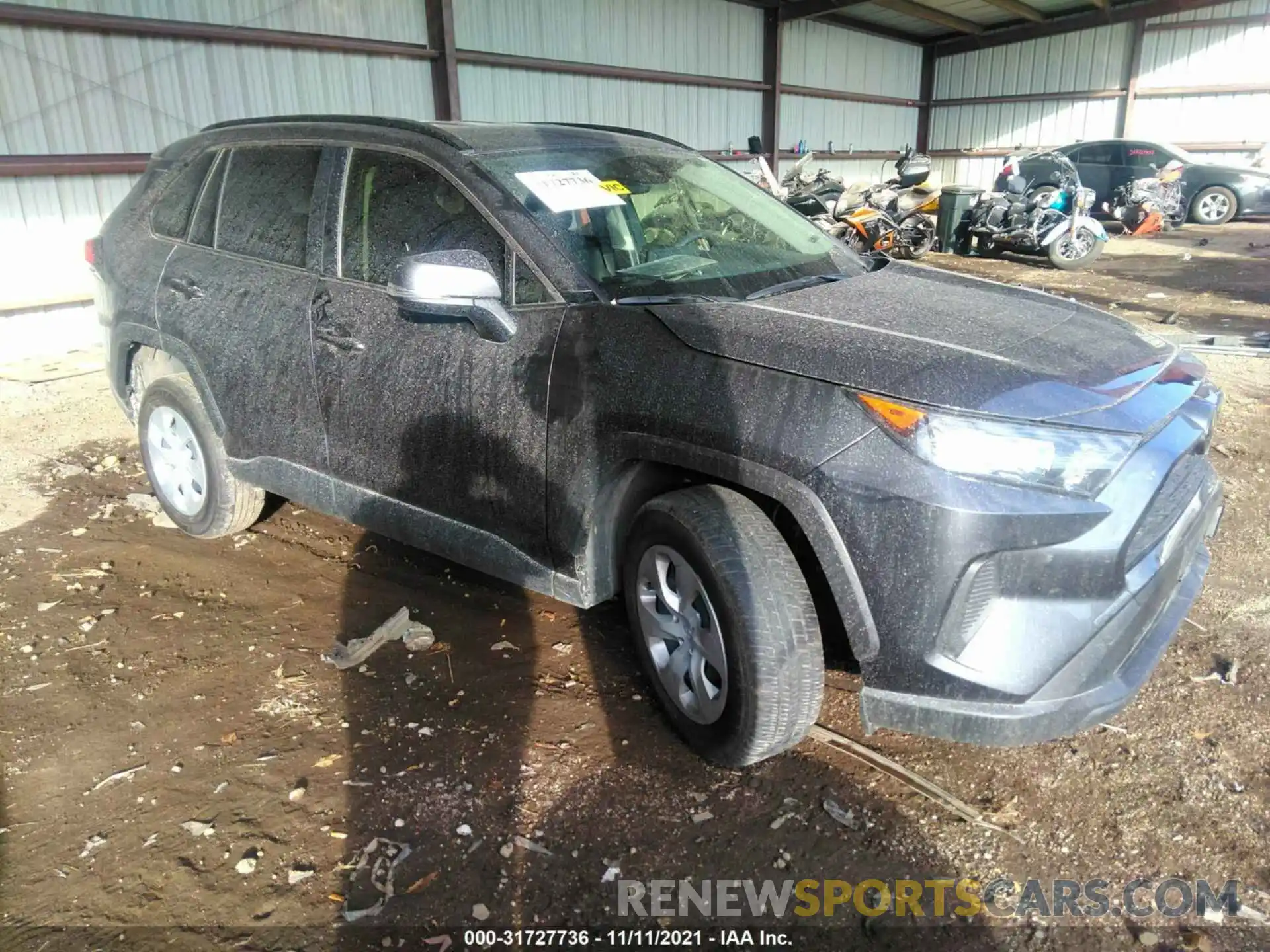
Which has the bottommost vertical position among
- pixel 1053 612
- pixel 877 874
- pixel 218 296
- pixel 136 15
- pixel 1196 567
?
pixel 877 874

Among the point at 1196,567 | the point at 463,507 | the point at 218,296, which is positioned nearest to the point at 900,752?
the point at 1196,567

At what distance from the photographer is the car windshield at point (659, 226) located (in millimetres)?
2904

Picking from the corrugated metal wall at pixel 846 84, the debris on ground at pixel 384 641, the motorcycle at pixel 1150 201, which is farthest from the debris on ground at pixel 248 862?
the corrugated metal wall at pixel 846 84

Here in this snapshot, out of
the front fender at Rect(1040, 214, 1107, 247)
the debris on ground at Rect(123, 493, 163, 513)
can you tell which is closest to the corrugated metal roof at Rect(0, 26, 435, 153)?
the debris on ground at Rect(123, 493, 163, 513)

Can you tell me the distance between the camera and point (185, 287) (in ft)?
12.6

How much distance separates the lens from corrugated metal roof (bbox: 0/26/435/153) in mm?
7949

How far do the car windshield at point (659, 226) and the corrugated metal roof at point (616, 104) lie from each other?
6921mm

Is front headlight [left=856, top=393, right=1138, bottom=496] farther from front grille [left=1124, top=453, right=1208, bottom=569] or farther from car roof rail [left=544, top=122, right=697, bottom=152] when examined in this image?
car roof rail [left=544, top=122, right=697, bottom=152]

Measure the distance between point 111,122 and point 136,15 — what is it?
1.01m

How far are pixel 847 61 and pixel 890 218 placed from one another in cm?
914

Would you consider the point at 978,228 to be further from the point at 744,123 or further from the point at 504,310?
the point at 504,310

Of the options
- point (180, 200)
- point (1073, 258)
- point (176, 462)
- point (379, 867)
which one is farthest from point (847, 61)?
point (379, 867)

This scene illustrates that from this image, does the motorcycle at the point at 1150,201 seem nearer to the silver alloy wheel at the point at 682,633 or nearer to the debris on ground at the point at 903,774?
the debris on ground at the point at 903,774

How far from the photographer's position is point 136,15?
845cm
